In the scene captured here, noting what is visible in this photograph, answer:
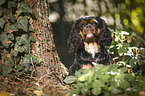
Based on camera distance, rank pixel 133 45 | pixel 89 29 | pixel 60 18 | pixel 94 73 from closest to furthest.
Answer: pixel 94 73, pixel 89 29, pixel 133 45, pixel 60 18

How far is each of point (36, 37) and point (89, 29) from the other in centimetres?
115

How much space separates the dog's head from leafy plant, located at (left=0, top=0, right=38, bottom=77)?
1054mm

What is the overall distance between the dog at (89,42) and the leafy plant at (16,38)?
103 centimetres

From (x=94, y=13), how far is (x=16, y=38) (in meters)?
3.09

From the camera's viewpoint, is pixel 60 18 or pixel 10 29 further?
pixel 60 18

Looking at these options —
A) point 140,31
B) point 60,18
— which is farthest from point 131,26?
point 60,18

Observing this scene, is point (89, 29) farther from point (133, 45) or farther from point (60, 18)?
point (60, 18)

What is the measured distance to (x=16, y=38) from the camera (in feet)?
10.5

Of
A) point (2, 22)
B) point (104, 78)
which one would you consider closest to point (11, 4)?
point (2, 22)

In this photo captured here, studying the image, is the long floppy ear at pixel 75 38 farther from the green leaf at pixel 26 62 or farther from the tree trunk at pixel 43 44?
the green leaf at pixel 26 62

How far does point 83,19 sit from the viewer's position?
11.7 feet

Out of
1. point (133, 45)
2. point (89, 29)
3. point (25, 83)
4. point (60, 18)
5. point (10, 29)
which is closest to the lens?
point (25, 83)

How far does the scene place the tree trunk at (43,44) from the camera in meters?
3.21

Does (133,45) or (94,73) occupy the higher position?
(133,45)
